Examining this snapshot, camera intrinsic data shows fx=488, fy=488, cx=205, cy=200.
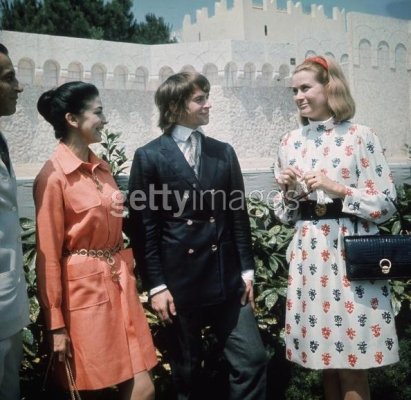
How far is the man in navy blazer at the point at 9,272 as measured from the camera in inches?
51.6

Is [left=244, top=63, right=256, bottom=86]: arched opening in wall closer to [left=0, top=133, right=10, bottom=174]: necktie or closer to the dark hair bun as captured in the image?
the dark hair bun

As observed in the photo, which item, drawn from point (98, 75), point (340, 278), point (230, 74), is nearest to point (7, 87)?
point (340, 278)

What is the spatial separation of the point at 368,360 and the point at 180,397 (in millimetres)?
650

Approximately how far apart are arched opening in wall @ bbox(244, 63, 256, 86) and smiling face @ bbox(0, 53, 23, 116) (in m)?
8.80

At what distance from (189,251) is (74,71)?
24.7ft

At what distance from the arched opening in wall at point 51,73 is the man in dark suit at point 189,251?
6935mm

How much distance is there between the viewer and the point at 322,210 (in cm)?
170

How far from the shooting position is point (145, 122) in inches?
358

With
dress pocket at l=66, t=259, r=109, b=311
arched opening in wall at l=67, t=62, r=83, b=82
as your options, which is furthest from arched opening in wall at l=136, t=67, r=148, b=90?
dress pocket at l=66, t=259, r=109, b=311

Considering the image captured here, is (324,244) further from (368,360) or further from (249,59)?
(249,59)

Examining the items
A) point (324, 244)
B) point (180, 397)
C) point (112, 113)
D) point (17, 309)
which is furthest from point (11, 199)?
point (112, 113)

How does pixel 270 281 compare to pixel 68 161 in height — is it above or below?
below

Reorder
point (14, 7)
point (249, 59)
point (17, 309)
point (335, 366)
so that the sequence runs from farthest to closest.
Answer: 1. point (249, 59)
2. point (14, 7)
3. point (335, 366)
4. point (17, 309)

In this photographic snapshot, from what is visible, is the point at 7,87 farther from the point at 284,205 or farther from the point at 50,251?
the point at 284,205
